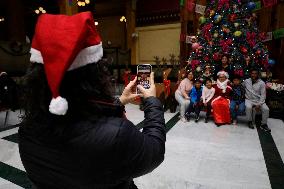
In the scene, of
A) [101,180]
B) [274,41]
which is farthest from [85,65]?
[274,41]

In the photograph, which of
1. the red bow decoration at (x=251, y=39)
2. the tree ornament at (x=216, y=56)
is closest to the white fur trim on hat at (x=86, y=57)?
the tree ornament at (x=216, y=56)

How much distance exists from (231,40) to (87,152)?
5473 mm

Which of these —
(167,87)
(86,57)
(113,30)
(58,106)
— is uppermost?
(113,30)

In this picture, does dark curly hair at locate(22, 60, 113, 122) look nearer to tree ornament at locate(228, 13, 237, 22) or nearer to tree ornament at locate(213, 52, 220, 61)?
tree ornament at locate(213, 52, 220, 61)

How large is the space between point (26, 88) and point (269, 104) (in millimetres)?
5256

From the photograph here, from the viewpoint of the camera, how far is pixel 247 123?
15.5 ft

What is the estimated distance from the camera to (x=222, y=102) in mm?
4672

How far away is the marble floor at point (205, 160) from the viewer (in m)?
2.61

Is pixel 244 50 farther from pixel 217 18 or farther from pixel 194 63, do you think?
pixel 194 63

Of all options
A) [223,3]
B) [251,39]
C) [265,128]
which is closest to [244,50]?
[251,39]

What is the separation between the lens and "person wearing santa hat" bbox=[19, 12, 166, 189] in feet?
2.48

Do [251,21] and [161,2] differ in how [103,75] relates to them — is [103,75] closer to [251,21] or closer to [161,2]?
[251,21]

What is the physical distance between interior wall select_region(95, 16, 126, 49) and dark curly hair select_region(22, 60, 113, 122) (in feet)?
46.5

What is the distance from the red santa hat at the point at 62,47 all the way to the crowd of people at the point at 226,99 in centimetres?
420
